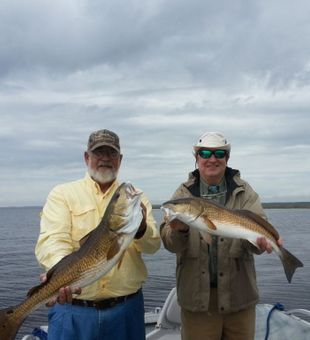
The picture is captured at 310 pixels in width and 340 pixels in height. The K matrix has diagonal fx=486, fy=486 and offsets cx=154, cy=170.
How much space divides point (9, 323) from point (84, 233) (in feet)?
3.86

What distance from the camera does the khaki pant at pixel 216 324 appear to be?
5.51 m

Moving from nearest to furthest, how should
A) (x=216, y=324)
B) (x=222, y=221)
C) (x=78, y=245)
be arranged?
1. (x=222, y=221)
2. (x=78, y=245)
3. (x=216, y=324)

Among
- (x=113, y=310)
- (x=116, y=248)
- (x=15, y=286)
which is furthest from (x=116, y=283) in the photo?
(x=15, y=286)

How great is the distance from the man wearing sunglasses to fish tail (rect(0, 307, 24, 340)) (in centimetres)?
178

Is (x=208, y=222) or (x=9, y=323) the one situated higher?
(x=208, y=222)

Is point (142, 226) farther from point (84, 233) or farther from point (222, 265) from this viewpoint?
point (222, 265)

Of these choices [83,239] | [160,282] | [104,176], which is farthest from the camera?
[160,282]

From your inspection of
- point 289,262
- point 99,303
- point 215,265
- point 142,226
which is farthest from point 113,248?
point 289,262

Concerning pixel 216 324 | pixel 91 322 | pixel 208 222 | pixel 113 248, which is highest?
pixel 208 222

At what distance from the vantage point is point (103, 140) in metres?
5.19

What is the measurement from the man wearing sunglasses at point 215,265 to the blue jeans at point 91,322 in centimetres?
75

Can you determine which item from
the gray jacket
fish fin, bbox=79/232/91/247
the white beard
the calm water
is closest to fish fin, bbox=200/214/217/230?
the gray jacket

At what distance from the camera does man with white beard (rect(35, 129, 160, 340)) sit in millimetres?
5043

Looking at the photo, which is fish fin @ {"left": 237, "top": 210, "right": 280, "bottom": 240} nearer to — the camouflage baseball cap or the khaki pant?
the khaki pant
